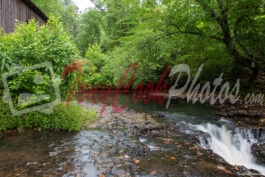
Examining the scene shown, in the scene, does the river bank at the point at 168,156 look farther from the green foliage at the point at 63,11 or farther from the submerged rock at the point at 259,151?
the green foliage at the point at 63,11

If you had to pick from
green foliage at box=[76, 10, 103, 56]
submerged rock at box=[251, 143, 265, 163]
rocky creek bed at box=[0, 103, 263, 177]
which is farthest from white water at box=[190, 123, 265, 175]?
green foliage at box=[76, 10, 103, 56]

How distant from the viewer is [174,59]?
672 inches

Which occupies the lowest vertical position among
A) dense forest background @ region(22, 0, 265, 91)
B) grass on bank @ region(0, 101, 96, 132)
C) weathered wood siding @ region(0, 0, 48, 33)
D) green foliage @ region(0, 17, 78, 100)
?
grass on bank @ region(0, 101, 96, 132)

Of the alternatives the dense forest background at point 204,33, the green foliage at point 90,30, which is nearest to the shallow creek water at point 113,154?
the dense forest background at point 204,33

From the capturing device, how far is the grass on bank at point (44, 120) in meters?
6.18

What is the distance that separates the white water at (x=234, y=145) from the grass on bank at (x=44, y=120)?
3.86m

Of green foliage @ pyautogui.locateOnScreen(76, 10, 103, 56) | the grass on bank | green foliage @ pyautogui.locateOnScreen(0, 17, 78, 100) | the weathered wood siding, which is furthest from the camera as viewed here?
green foliage @ pyautogui.locateOnScreen(76, 10, 103, 56)

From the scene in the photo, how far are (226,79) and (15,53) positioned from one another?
14.3 metres

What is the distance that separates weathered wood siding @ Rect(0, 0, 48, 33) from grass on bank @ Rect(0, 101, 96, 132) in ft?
19.0

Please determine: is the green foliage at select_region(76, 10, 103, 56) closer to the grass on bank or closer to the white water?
the grass on bank

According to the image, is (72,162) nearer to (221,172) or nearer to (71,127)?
(71,127)

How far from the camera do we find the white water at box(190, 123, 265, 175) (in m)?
5.75

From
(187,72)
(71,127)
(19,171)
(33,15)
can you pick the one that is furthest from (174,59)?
(19,171)

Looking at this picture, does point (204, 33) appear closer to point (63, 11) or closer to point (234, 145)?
point (234, 145)
